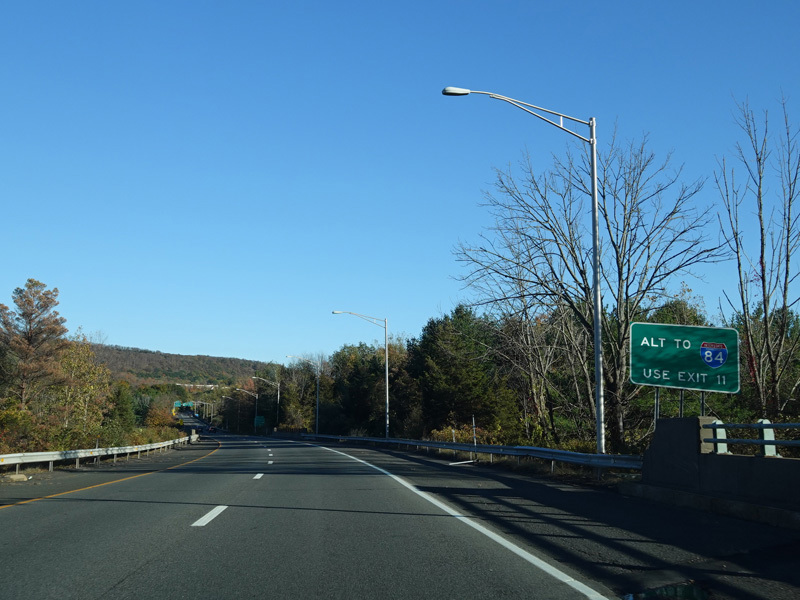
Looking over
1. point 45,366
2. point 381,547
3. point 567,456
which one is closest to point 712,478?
point 381,547

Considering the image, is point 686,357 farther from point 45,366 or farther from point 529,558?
point 45,366

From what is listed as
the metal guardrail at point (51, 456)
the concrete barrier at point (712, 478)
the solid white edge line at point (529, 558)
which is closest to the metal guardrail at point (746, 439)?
the concrete barrier at point (712, 478)

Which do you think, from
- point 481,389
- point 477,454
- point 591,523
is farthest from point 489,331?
point 481,389

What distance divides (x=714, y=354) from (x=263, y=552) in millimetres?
9218

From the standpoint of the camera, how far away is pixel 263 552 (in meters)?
7.50

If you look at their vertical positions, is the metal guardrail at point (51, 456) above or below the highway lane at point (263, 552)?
below

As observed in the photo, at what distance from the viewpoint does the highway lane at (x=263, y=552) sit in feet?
19.6

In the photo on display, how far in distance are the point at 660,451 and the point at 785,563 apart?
16.6 feet

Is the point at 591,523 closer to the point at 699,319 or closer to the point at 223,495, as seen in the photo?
the point at 223,495

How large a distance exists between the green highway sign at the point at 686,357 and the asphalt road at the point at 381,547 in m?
2.58

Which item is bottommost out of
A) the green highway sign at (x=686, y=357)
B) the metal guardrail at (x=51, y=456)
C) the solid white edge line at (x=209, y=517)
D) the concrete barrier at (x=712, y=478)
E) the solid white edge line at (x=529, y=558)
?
the metal guardrail at (x=51, y=456)

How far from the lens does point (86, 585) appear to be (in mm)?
6109

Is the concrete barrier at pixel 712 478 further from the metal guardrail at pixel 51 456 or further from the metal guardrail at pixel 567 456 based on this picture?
the metal guardrail at pixel 51 456

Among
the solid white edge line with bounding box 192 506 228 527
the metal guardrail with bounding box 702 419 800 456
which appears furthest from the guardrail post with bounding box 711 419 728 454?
the solid white edge line with bounding box 192 506 228 527
